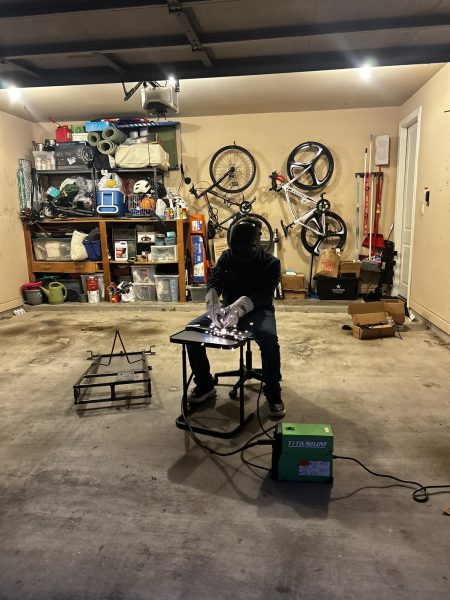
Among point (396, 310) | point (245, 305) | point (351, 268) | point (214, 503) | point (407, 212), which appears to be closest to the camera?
point (214, 503)

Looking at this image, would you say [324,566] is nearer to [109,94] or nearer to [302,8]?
[302,8]

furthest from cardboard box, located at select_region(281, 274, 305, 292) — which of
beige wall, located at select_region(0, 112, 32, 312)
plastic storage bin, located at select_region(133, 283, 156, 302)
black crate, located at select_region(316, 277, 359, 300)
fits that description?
beige wall, located at select_region(0, 112, 32, 312)

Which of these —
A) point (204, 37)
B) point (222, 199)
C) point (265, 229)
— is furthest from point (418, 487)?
point (222, 199)

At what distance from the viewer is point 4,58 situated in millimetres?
2021

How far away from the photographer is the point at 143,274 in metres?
6.06

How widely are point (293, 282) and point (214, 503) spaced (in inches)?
167

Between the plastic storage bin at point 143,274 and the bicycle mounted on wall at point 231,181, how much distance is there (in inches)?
42.5

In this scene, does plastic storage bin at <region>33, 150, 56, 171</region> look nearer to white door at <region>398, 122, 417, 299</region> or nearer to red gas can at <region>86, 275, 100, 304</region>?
red gas can at <region>86, 275, 100, 304</region>

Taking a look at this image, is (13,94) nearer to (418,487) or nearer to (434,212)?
(434,212)

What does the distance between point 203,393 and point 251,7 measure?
2.28m

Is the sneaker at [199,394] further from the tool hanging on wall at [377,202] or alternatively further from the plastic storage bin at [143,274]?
the tool hanging on wall at [377,202]

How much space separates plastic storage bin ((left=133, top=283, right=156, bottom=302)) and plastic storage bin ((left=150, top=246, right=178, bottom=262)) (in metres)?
0.42

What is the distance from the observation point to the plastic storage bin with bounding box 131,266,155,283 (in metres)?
6.04

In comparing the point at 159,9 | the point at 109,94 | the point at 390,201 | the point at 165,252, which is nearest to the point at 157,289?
the point at 165,252
